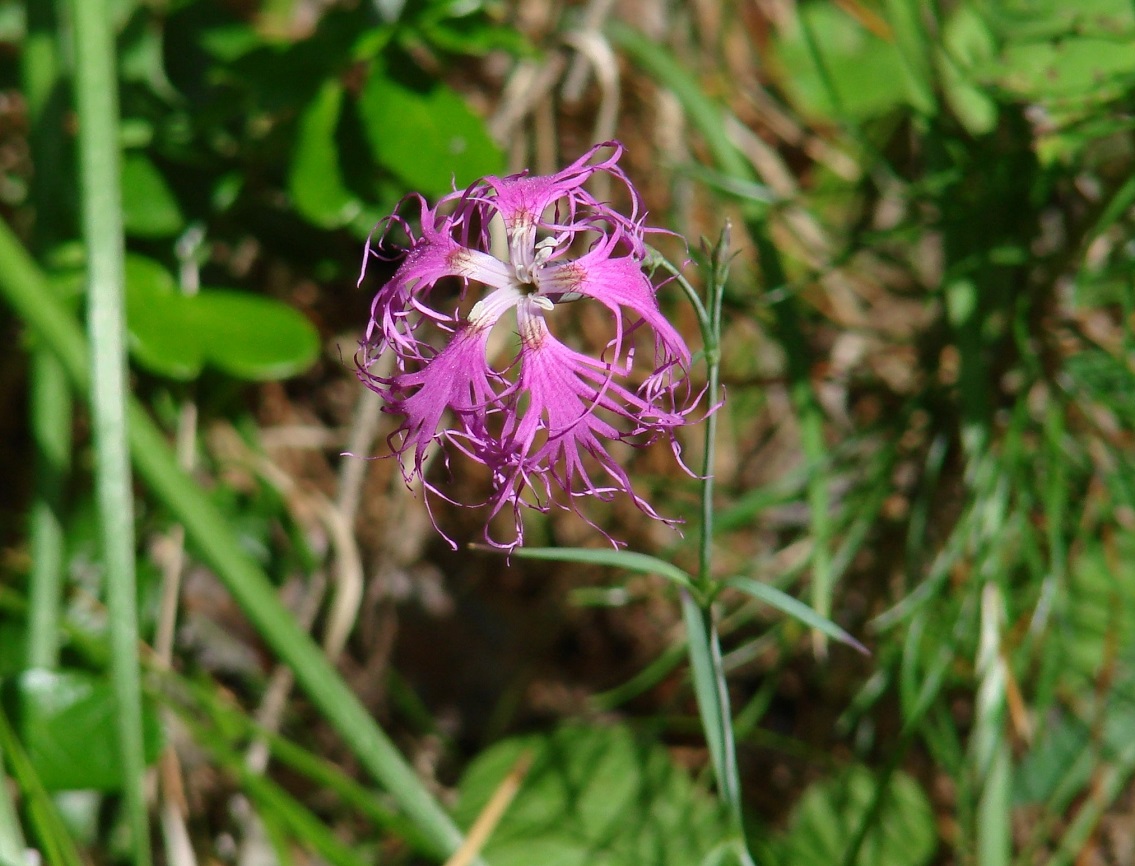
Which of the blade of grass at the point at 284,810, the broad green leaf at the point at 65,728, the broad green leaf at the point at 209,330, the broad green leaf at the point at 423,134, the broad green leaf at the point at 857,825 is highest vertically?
the broad green leaf at the point at 423,134

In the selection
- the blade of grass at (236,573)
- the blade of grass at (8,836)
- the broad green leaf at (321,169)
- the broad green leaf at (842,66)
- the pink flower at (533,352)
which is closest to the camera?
the pink flower at (533,352)

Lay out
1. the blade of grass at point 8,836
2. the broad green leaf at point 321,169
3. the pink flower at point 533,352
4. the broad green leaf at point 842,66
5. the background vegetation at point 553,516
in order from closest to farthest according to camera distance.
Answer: the pink flower at point 533,352
the blade of grass at point 8,836
the background vegetation at point 553,516
the broad green leaf at point 321,169
the broad green leaf at point 842,66

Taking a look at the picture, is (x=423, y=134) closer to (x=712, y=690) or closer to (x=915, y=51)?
(x=915, y=51)

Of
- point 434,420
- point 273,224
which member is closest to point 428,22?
point 273,224

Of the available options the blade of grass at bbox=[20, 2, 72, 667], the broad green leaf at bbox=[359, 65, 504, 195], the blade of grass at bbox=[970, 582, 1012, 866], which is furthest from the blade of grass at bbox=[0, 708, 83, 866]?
the blade of grass at bbox=[970, 582, 1012, 866]

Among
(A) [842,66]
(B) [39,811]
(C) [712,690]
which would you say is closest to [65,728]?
(B) [39,811]

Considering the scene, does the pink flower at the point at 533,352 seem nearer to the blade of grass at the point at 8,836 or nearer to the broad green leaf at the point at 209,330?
the blade of grass at the point at 8,836

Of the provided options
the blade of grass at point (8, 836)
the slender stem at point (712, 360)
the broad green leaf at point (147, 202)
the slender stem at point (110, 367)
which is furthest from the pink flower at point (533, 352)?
the broad green leaf at point (147, 202)
